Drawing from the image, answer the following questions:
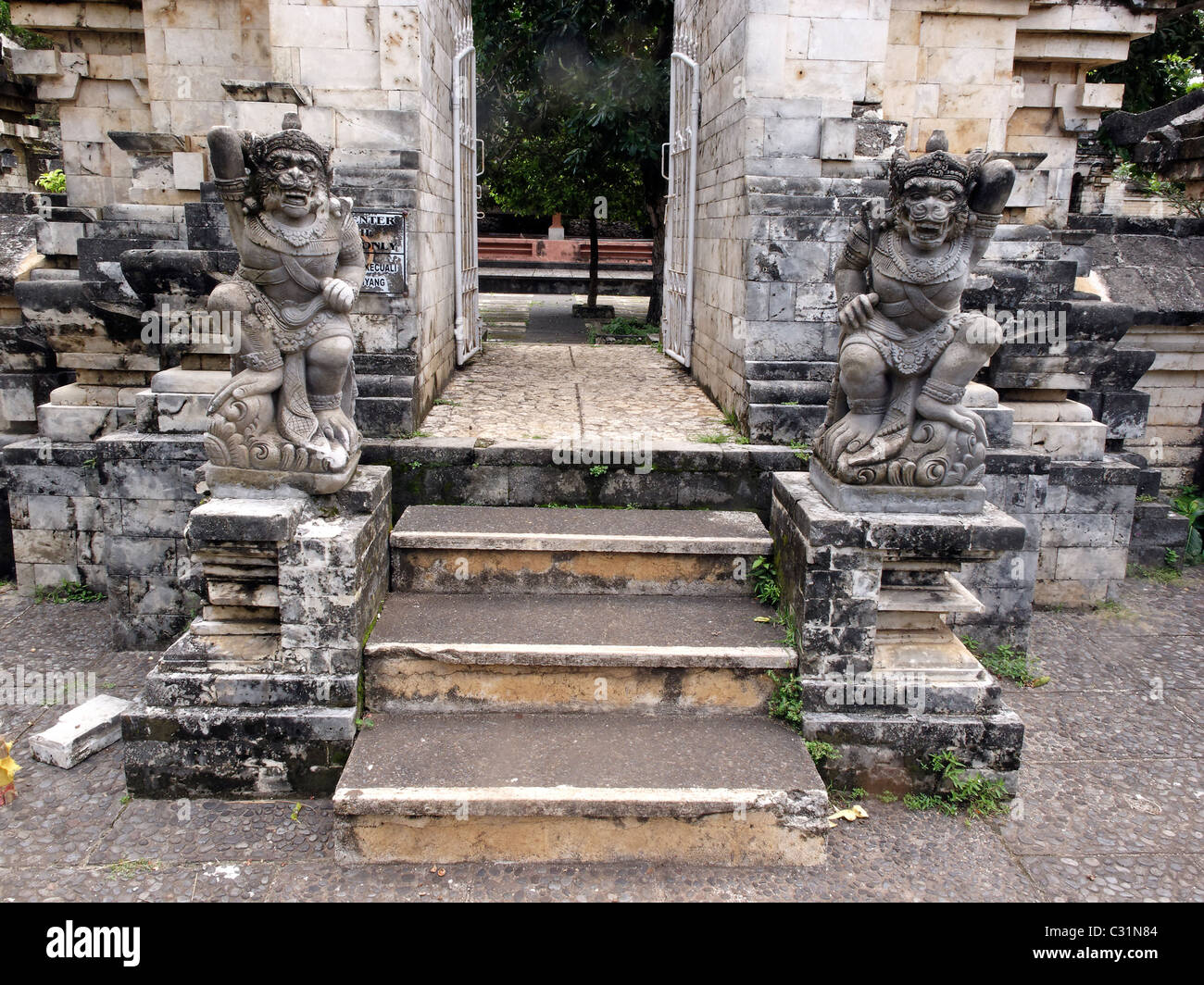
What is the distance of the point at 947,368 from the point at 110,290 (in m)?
5.15

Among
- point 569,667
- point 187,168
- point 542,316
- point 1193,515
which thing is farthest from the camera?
point 542,316

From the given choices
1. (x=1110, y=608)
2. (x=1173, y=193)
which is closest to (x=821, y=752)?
(x=1110, y=608)

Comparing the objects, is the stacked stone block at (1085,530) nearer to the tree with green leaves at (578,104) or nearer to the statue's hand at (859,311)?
the statue's hand at (859,311)

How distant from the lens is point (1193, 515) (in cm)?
731

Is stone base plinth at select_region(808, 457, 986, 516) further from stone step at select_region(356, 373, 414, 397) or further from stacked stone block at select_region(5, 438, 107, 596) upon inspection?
stacked stone block at select_region(5, 438, 107, 596)

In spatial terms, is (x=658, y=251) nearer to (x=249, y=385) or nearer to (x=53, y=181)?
(x=53, y=181)

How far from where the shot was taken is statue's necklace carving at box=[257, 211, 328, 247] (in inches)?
146

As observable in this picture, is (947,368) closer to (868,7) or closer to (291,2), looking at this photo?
(868,7)

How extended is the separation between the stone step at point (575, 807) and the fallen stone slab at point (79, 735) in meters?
1.37

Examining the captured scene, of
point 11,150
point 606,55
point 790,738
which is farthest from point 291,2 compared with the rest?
point 606,55

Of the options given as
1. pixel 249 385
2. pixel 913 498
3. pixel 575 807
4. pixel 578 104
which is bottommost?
pixel 575 807

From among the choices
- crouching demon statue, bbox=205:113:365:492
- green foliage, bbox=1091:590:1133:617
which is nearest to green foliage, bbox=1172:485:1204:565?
green foliage, bbox=1091:590:1133:617

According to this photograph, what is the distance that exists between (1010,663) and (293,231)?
178 inches

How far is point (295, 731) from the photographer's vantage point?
374 cm
